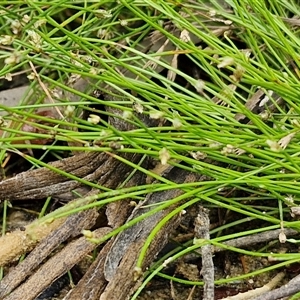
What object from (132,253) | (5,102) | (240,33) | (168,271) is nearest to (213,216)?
(168,271)

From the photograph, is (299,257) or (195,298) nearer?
(299,257)

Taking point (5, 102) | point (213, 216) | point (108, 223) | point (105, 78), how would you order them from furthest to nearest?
point (5, 102)
point (213, 216)
point (108, 223)
point (105, 78)

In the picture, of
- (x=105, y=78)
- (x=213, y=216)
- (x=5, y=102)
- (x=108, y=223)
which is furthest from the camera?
(x=5, y=102)

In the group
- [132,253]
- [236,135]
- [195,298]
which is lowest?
[195,298]

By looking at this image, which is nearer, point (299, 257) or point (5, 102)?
point (299, 257)

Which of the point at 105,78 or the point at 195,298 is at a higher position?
the point at 105,78

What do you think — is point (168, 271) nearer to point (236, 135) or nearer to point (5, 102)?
point (236, 135)

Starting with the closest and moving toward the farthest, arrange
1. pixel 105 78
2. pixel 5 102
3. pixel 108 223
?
pixel 105 78, pixel 108 223, pixel 5 102

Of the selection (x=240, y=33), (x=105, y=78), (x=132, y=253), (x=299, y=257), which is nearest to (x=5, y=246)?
(x=132, y=253)

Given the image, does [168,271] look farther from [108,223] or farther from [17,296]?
[17,296]
